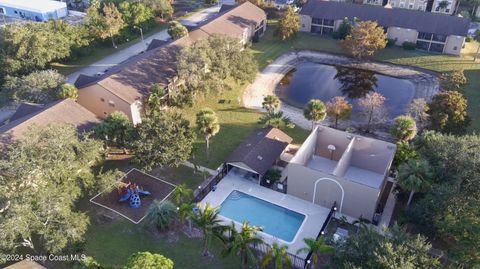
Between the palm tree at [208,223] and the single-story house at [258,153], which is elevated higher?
the palm tree at [208,223]

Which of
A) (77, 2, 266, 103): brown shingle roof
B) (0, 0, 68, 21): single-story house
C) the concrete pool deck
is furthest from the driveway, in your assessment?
the concrete pool deck

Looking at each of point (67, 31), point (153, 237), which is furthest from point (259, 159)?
point (67, 31)

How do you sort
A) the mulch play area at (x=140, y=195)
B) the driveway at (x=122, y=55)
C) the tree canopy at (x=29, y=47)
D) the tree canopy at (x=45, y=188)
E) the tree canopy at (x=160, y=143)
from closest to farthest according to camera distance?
1. the tree canopy at (x=45, y=188)
2. the mulch play area at (x=140, y=195)
3. the tree canopy at (x=160, y=143)
4. the tree canopy at (x=29, y=47)
5. the driveway at (x=122, y=55)

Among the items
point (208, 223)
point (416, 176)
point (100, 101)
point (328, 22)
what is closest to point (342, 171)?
point (416, 176)

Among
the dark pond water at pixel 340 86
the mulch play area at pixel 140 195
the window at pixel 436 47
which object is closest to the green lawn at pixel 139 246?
the mulch play area at pixel 140 195

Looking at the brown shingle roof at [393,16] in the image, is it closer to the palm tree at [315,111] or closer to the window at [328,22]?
the window at [328,22]

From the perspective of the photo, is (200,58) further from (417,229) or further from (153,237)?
(417,229)

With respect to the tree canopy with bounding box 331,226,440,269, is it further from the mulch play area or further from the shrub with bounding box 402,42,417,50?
the shrub with bounding box 402,42,417,50
